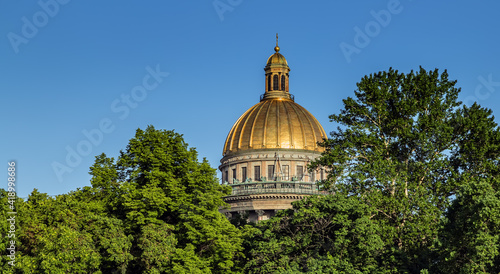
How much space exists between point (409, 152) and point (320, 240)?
855 cm

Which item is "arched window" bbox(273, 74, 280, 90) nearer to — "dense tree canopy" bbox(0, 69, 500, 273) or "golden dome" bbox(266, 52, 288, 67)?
"golden dome" bbox(266, 52, 288, 67)

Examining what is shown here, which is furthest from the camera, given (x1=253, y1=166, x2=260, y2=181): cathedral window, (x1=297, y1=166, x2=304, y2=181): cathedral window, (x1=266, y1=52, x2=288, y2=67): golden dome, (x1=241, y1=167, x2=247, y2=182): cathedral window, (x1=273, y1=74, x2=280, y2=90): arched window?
(x1=266, y1=52, x2=288, y2=67): golden dome

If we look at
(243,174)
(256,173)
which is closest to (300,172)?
(256,173)

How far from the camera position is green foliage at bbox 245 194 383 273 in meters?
48.4

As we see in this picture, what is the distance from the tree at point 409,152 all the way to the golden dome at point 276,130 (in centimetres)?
5673

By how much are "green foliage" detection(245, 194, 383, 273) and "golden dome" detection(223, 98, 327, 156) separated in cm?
6082

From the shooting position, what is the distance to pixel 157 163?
2302 inches

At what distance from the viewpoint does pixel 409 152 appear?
5456 centimetres

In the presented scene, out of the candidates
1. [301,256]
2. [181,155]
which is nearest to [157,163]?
[181,155]

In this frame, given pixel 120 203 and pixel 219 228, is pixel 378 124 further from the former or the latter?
pixel 120 203

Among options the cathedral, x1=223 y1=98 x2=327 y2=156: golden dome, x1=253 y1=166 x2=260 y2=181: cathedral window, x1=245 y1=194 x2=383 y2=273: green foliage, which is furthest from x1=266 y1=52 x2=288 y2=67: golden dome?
x1=245 y1=194 x2=383 y2=273: green foliage

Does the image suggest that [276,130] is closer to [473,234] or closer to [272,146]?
[272,146]

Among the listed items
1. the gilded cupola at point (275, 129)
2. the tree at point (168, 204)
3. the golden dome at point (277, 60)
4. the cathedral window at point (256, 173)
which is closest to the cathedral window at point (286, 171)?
the gilded cupola at point (275, 129)

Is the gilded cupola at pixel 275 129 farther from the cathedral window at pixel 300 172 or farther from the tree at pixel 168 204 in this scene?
the tree at pixel 168 204
